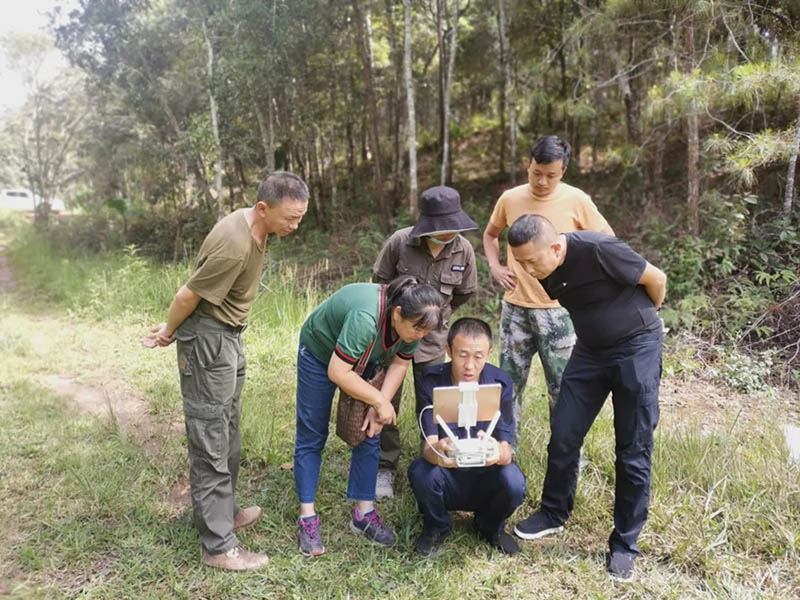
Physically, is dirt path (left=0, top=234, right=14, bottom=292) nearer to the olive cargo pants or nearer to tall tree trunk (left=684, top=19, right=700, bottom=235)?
the olive cargo pants

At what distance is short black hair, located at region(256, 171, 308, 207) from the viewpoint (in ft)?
7.13

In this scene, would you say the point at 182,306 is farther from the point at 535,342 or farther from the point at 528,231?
the point at 535,342

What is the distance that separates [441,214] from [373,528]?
1490mm

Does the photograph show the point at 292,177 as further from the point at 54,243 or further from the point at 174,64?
the point at 54,243

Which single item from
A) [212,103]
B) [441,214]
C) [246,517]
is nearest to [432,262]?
[441,214]

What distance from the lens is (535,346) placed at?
295 centimetres

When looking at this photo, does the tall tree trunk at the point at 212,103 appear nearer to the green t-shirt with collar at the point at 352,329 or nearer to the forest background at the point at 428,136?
the forest background at the point at 428,136

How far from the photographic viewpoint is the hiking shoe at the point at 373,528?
8.56ft

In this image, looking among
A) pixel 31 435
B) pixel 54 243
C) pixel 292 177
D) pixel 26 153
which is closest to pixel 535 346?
pixel 292 177

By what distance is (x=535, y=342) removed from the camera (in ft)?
9.57

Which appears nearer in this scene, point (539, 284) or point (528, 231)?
point (528, 231)

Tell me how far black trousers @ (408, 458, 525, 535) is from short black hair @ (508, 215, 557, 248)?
38.2 inches

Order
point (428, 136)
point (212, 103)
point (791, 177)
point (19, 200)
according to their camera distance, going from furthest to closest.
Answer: point (19, 200) → point (428, 136) → point (212, 103) → point (791, 177)

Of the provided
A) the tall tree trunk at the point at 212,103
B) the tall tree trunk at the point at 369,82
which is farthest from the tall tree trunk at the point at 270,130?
the tall tree trunk at the point at 369,82
